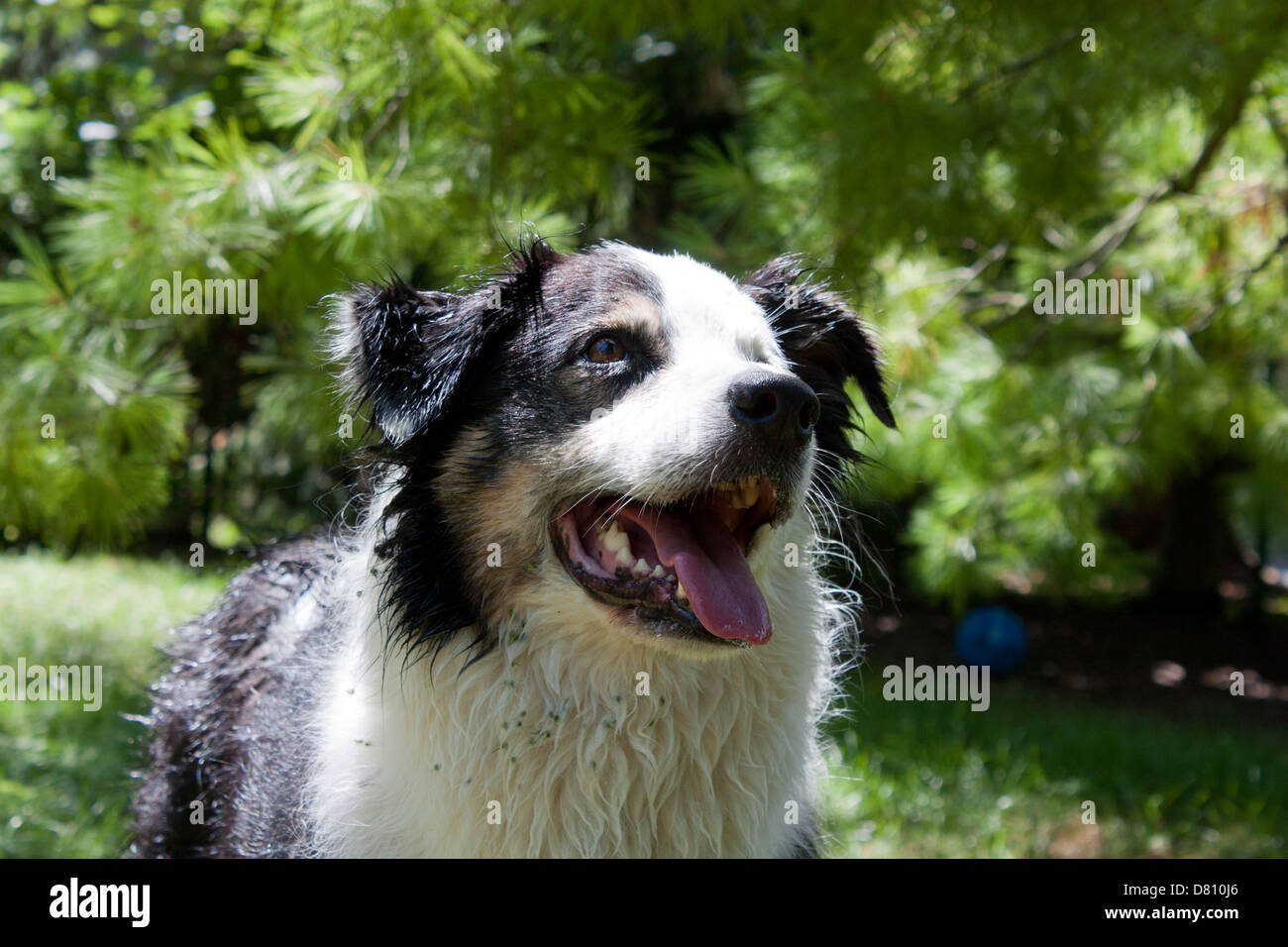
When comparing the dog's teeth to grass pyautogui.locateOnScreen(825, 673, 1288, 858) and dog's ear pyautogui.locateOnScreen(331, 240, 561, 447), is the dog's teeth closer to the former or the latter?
dog's ear pyautogui.locateOnScreen(331, 240, 561, 447)

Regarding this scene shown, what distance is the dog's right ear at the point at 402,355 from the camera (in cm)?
229

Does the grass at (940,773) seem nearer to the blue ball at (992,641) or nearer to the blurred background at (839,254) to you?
the blurred background at (839,254)

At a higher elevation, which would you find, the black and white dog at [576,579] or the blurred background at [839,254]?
the blurred background at [839,254]

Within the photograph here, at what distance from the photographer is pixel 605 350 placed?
2.27m

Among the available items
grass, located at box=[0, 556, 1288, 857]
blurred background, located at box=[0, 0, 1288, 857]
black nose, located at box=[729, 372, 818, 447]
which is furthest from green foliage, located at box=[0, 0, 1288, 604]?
black nose, located at box=[729, 372, 818, 447]

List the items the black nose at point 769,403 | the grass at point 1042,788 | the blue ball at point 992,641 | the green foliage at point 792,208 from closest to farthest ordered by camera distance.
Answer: the black nose at point 769,403, the green foliage at point 792,208, the grass at point 1042,788, the blue ball at point 992,641

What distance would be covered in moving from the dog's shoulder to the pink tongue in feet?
3.53

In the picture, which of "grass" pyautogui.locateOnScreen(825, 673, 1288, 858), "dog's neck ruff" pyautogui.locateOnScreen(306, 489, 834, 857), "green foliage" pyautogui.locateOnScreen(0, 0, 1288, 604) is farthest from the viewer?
"grass" pyautogui.locateOnScreen(825, 673, 1288, 858)

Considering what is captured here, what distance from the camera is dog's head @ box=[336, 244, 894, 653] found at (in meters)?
2.09

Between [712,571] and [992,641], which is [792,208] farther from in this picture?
[992,641]

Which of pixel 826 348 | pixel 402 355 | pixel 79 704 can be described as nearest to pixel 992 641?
pixel 826 348

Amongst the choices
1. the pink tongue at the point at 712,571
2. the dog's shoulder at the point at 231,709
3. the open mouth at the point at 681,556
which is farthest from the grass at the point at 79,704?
the pink tongue at the point at 712,571

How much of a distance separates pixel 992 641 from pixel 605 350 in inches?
229

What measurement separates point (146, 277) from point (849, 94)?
2.48m
